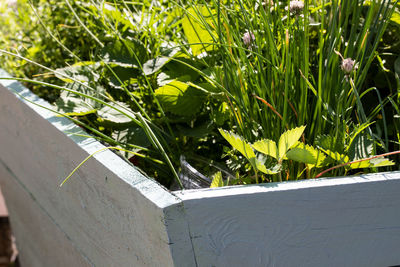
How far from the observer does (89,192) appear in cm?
105

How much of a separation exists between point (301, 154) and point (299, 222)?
4.0 inches

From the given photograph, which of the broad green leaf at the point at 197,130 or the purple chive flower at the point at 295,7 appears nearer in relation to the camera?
the purple chive flower at the point at 295,7

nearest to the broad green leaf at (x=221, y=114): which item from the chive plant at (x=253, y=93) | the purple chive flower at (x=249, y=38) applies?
the chive plant at (x=253, y=93)

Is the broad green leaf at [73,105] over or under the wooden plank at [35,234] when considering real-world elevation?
over

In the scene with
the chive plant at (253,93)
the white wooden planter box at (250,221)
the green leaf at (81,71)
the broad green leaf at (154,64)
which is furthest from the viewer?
the green leaf at (81,71)

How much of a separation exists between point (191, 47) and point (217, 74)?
0.54ft

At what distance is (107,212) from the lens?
0.98 metres

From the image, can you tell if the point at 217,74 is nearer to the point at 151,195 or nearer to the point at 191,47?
the point at 191,47

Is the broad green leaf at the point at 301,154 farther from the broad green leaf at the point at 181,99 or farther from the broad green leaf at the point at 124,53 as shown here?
the broad green leaf at the point at 124,53

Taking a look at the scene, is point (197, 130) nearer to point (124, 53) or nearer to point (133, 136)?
point (133, 136)

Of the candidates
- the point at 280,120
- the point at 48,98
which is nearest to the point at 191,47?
the point at 280,120

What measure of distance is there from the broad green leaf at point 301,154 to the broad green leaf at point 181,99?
0.33m

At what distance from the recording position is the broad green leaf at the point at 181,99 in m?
1.08

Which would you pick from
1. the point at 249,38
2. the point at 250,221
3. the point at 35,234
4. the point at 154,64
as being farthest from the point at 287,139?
the point at 35,234
